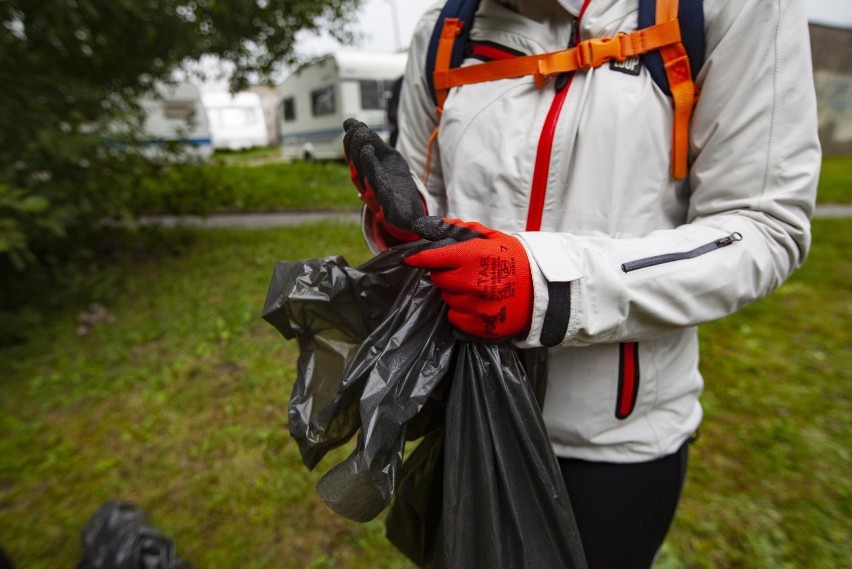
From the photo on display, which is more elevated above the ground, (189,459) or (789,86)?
(789,86)

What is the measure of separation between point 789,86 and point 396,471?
38.9 inches

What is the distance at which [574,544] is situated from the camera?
0.98 metres

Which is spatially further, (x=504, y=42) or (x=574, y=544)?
(x=504, y=42)

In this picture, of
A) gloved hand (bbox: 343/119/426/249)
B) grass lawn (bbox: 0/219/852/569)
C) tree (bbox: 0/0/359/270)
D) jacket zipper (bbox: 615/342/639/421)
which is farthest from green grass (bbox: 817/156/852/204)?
gloved hand (bbox: 343/119/426/249)

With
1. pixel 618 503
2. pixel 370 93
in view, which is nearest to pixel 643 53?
pixel 618 503

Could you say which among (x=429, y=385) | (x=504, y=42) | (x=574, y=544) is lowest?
(x=574, y=544)

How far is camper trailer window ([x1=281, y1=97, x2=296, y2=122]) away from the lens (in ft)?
54.5

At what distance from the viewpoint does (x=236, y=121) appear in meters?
23.8

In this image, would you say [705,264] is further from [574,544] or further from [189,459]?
[189,459]

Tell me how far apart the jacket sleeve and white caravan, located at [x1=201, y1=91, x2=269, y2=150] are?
25.2m

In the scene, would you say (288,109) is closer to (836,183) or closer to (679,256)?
(836,183)

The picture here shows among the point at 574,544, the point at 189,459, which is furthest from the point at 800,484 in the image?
the point at 189,459

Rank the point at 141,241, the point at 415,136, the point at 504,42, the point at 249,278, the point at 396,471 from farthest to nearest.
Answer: the point at 141,241 → the point at 249,278 → the point at 415,136 → the point at 504,42 → the point at 396,471

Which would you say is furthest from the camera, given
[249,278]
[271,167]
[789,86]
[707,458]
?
[271,167]
